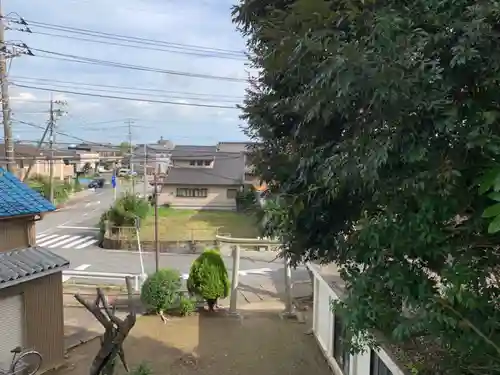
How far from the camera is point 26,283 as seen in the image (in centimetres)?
654

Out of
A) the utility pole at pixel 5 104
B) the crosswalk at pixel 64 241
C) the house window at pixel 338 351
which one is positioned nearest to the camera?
the house window at pixel 338 351

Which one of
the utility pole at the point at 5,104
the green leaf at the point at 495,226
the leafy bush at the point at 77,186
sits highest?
the utility pole at the point at 5,104

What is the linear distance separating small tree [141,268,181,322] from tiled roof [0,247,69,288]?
306 centimetres

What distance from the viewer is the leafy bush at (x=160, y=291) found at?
31.8ft

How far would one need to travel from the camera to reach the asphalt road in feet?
52.0

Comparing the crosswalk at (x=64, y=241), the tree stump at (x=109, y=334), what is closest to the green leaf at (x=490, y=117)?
the tree stump at (x=109, y=334)

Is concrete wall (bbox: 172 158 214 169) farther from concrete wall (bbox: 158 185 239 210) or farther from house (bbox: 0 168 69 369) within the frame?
house (bbox: 0 168 69 369)

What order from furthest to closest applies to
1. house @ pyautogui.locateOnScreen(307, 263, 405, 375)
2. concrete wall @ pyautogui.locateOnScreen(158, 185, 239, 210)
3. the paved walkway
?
concrete wall @ pyautogui.locateOnScreen(158, 185, 239, 210)
the paved walkway
house @ pyautogui.locateOnScreen(307, 263, 405, 375)

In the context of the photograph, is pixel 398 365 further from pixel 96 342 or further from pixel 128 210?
pixel 128 210

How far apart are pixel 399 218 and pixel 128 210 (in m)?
21.3

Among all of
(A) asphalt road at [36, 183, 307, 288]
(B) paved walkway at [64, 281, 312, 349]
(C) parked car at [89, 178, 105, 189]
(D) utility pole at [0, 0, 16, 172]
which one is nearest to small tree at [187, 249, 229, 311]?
(B) paved walkway at [64, 281, 312, 349]

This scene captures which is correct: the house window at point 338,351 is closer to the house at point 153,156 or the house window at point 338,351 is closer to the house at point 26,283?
the house at point 26,283

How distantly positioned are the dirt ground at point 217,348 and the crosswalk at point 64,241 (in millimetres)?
13044

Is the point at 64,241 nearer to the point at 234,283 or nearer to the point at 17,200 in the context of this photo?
the point at 234,283
